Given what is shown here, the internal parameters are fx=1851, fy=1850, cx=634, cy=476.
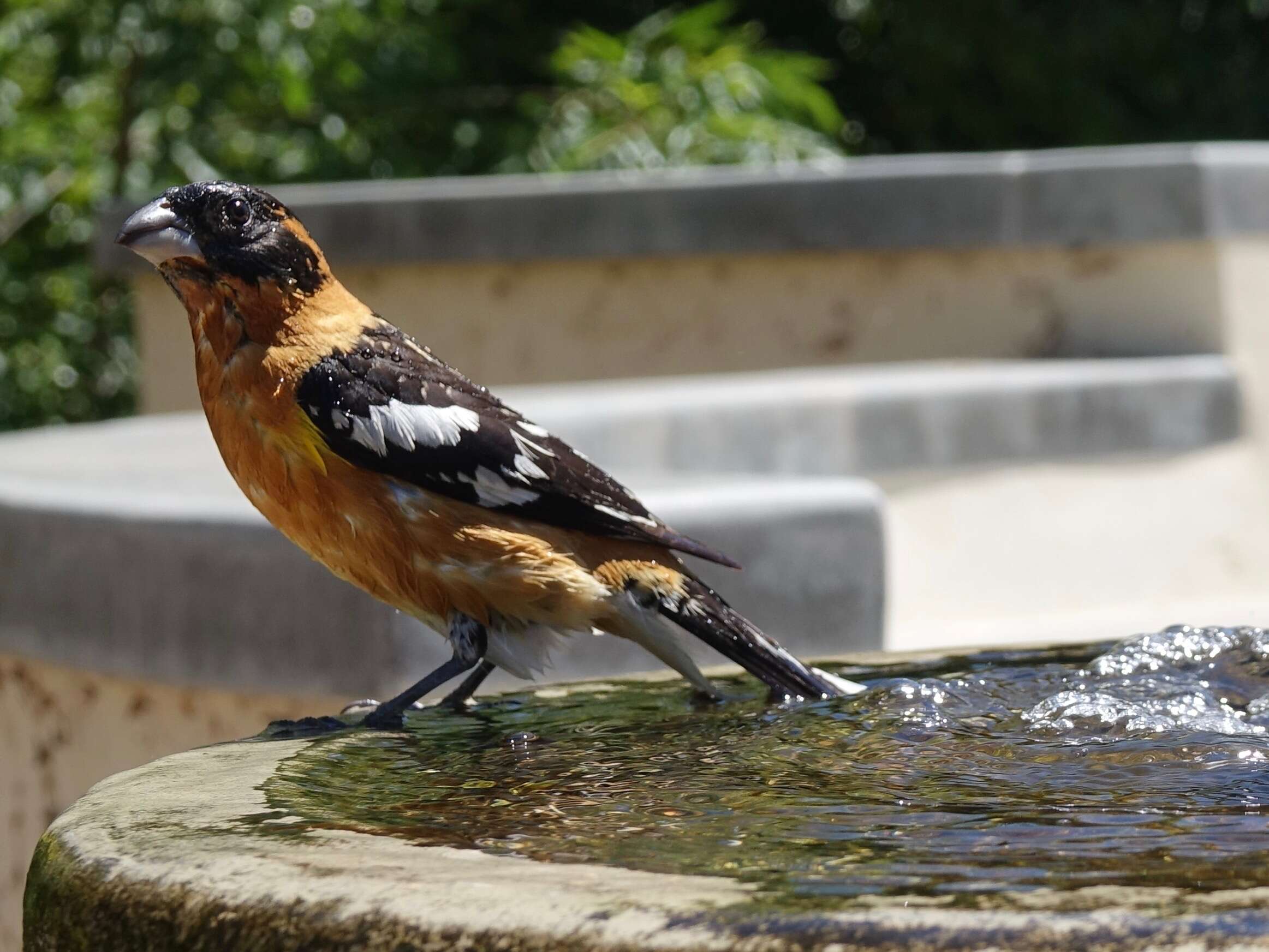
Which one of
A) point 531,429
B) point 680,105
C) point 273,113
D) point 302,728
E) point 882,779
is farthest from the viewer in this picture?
Answer: point 273,113

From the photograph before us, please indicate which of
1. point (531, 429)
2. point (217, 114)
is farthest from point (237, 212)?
point (217, 114)

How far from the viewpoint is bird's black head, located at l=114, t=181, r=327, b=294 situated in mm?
2650

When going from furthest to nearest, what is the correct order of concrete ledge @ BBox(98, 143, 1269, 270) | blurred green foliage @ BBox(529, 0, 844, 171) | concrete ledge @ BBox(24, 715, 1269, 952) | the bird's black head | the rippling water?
blurred green foliage @ BBox(529, 0, 844, 171) → concrete ledge @ BBox(98, 143, 1269, 270) → the bird's black head → the rippling water → concrete ledge @ BBox(24, 715, 1269, 952)

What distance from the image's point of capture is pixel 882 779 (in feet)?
6.85

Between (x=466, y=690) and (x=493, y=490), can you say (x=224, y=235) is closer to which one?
Result: (x=493, y=490)

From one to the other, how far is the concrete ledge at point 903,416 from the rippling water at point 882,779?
8.03 ft

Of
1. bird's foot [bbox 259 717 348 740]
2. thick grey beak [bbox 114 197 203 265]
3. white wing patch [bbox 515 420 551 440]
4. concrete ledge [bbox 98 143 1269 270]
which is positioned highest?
concrete ledge [bbox 98 143 1269 270]

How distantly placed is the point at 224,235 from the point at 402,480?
0.44 meters

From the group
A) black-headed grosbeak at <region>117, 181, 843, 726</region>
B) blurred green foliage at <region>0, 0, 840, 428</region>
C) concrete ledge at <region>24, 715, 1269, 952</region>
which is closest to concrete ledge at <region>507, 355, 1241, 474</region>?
black-headed grosbeak at <region>117, 181, 843, 726</region>

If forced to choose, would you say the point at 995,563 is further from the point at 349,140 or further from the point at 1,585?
the point at 349,140

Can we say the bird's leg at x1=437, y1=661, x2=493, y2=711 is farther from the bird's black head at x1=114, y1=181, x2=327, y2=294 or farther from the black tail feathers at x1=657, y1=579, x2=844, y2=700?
the bird's black head at x1=114, y1=181, x2=327, y2=294

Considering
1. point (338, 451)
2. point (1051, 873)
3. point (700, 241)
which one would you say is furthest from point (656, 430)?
point (1051, 873)

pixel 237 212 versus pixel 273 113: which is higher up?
pixel 273 113

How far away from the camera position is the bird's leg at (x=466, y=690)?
2.81 meters
